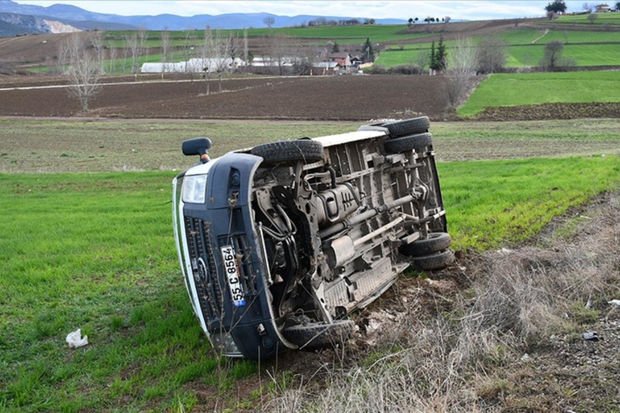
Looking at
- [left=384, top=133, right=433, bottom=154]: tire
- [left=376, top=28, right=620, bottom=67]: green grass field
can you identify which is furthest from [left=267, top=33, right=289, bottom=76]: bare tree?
[left=384, top=133, right=433, bottom=154]: tire

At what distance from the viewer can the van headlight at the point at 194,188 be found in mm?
5129

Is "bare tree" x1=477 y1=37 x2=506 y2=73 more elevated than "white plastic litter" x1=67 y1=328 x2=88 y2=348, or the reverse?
"bare tree" x1=477 y1=37 x2=506 y2=73

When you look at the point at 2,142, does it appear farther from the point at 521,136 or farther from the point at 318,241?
the point at 318,241

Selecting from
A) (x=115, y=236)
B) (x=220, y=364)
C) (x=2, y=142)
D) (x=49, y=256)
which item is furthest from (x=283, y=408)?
(x=2, y=142)

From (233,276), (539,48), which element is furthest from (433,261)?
(539,48)

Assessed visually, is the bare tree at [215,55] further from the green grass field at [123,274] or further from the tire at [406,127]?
the tire at [406,127]

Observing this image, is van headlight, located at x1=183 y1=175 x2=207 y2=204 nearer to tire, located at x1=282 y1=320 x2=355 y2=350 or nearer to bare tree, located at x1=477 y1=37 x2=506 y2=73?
tire, located at x1=282 y1=320 x2=355 y2=350

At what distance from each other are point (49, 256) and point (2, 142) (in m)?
29.3

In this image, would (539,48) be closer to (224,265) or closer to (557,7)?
(557,7)

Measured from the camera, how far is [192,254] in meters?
5.17

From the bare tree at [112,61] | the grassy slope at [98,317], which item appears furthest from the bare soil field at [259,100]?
the grassy slope at [98,317]

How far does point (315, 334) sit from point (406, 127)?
3.96 metres

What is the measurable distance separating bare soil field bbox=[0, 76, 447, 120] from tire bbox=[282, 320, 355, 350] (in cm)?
4309

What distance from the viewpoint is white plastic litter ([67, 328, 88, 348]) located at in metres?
5.97
